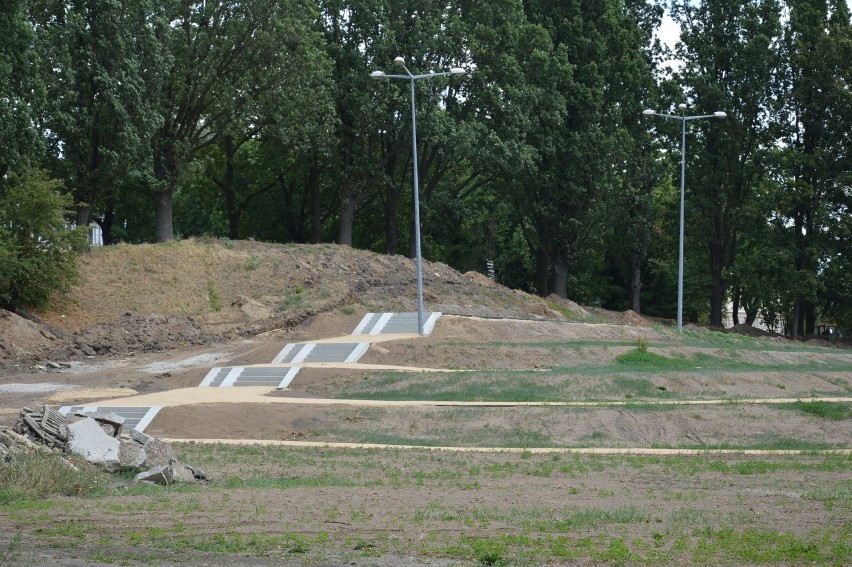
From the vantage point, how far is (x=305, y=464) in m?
18.6

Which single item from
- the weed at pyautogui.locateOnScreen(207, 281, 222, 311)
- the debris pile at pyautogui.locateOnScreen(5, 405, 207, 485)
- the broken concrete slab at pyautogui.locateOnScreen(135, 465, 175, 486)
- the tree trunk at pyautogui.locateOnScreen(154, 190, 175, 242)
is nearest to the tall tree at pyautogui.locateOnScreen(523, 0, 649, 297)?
the tree trunk at pyautogui.locateOnScreen(154, 190, 175, 242)

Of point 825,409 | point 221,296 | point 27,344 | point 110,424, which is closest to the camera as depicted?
point 110,424

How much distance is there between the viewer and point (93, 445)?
17.2 m

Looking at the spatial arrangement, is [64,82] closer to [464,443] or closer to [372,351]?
[372,351]

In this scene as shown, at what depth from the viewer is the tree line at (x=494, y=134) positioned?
41.4 meters

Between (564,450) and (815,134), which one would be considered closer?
(564,450)

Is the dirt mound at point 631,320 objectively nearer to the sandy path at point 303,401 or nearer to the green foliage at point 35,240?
the sandy path at point 303,401

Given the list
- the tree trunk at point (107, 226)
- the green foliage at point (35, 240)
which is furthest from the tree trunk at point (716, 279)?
the green foliage at point (35, 240)

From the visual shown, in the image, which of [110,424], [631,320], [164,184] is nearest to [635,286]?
[631,320]

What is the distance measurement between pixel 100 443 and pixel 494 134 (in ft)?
115

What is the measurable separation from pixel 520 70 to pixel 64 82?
21863mm

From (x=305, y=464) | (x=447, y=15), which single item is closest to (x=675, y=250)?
(x=447, y=15)

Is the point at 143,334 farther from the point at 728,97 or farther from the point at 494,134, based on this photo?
the point at 728,97

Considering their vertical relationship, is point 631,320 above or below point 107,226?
below
